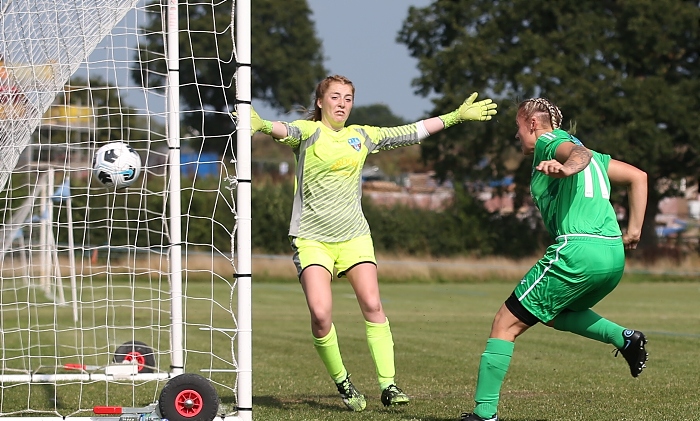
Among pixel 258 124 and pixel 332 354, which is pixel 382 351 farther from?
pixel 258 124

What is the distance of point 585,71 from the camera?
3941 cm

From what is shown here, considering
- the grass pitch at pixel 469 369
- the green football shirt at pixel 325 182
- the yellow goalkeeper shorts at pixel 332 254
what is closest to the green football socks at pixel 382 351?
the grass pitch at pixel 469 369

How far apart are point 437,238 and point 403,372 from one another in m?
30.3

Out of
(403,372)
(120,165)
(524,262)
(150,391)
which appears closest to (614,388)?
(403,372)

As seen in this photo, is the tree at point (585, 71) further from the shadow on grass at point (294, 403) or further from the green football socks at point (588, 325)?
the green football socks at point (588, 325)

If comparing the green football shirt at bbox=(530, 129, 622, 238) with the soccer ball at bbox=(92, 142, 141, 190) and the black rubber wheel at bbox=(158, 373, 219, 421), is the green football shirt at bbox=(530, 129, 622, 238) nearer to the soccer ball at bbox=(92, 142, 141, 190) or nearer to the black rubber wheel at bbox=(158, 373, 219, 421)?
the black rubber wheel at bbox=(158, 373, 219, 421)

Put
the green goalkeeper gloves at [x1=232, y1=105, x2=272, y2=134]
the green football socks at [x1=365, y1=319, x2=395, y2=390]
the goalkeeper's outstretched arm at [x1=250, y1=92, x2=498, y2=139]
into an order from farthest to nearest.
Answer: the green football socks at [x1=365, y1=319, x2=395, y2=390], the goalkeeper's outstretched arm at [x1=250, y1=92, x2=498, y2=139], the green goalkeeper gloves at [x1=232, y1=105, x2=272, y2=134]

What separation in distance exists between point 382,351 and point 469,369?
10.7 ft

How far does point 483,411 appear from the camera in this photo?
5695 millimetres

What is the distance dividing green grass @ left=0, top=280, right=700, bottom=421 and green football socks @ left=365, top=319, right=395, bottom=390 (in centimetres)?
24

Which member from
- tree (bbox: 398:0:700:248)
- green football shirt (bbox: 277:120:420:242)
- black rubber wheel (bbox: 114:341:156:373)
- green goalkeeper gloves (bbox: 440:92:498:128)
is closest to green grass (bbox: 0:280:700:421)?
black rubber wheel (bbox: 114:341:156:373)

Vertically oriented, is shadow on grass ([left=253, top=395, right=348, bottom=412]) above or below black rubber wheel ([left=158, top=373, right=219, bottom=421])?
below

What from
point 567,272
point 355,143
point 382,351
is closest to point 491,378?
point 567,272

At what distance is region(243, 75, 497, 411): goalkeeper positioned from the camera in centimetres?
704
